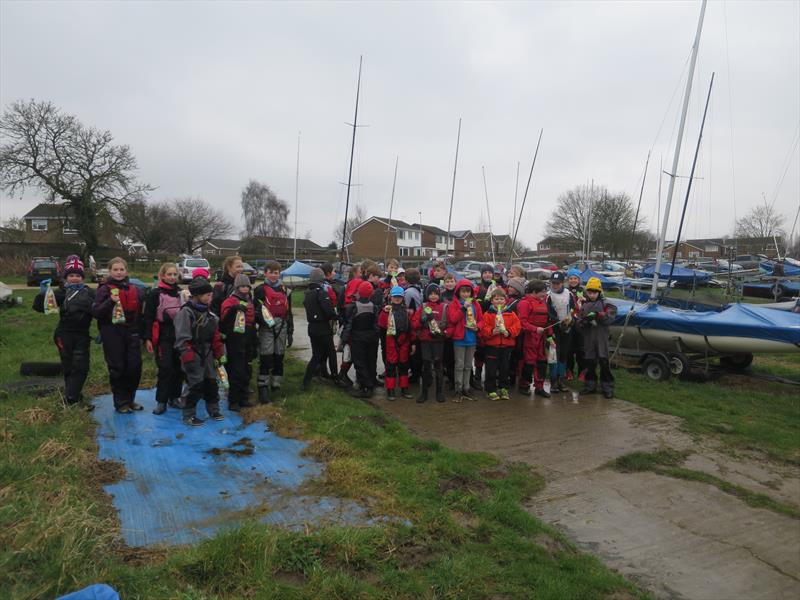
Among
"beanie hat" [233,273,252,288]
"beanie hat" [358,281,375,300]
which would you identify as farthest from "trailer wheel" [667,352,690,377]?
"beanie hat" [233,273,252,288]

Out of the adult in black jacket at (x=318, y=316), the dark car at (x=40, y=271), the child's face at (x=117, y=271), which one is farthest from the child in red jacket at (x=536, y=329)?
the dark car at (x=40, y=271)

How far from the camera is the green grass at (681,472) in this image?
4402 millimetres

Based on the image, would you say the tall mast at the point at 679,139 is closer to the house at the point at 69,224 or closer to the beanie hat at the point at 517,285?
the beanie hat at the point at 517,285

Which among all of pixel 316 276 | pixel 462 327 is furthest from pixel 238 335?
pixel 462 327

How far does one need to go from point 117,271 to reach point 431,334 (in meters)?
4.07

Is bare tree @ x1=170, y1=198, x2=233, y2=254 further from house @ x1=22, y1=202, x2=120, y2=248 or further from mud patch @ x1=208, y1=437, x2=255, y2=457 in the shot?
mud patch @ x1=208, y1=437, x2=255, y2=457

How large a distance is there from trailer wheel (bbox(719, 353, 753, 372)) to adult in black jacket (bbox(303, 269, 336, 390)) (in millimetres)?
7573

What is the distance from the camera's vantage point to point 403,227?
70.6m

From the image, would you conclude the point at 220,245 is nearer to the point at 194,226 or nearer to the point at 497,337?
the point at 194,226

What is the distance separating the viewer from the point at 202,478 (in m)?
4.47

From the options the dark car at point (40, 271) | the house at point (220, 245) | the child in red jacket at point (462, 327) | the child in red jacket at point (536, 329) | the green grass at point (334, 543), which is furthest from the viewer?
the house at point (220, 245)

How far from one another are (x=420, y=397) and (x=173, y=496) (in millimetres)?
3934

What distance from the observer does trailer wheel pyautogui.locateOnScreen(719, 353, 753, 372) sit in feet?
31.1

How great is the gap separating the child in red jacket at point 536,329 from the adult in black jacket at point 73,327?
5808 mm
